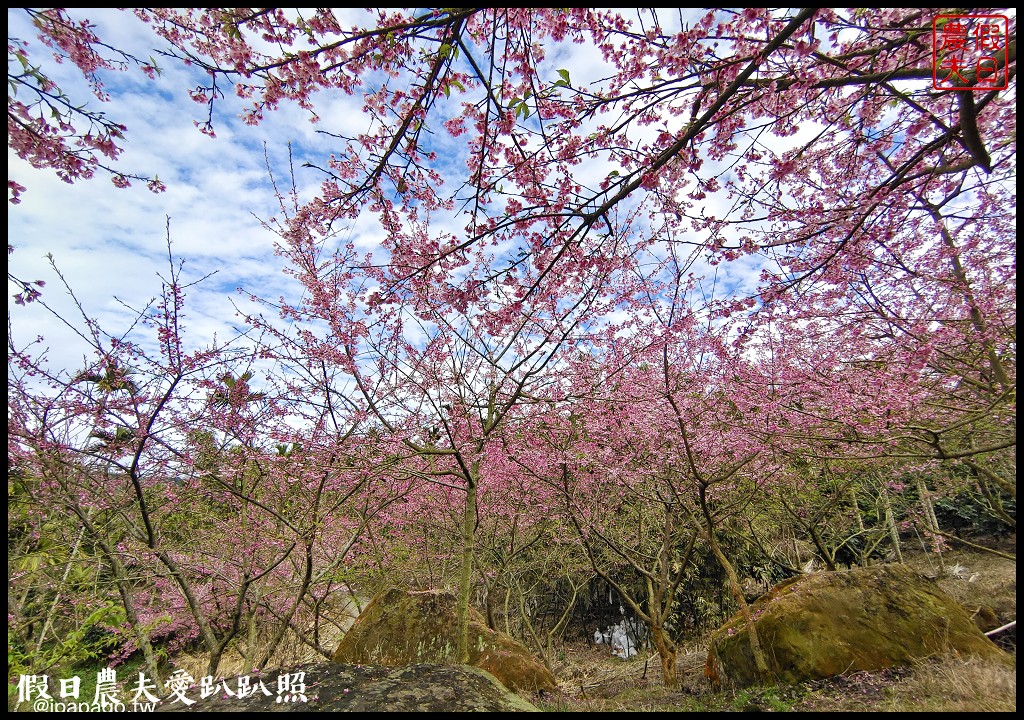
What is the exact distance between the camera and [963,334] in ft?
13.3

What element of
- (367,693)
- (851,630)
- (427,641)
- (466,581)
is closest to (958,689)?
(851,630)

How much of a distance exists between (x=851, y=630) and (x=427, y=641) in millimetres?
5297

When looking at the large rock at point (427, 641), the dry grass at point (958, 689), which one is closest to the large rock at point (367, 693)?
the large rock at point (427, 641)

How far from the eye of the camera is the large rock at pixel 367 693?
→ 2.56 m

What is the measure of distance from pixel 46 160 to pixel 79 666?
44.4ft

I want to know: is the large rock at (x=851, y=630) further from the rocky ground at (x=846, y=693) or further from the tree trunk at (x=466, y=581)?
the tree trunk at (x=466, y=581)

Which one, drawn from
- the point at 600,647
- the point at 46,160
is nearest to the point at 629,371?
the point at 46,160

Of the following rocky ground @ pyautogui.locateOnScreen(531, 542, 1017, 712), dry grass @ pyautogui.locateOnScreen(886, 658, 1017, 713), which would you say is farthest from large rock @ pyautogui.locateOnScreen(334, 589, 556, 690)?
dry grass @ pyautogui.locateOnScreen(886, 658, 1017, 713)

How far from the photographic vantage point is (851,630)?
16.3 ft

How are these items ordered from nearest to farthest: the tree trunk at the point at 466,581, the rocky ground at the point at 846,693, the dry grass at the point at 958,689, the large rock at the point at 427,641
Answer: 1. the dry grass at the point at 958,689
2. the rocky ground at the point at 846,693
3. the tree trunk at the point at 466,581
4. the large rock at the point at 427,641

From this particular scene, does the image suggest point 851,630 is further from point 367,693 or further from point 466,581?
point 367,693

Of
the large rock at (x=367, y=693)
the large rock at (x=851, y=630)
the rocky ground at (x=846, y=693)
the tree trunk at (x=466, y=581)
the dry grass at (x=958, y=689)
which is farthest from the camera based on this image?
the large rock at (x=851, y=630)

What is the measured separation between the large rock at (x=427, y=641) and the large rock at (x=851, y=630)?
8.11ft

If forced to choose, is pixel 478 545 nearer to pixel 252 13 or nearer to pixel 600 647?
pixel 600 647
